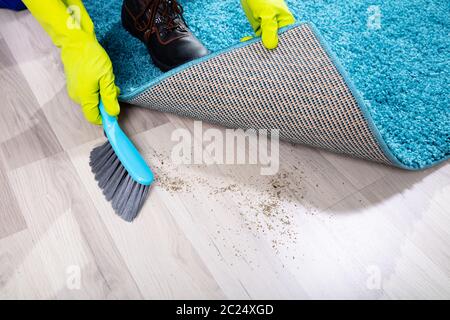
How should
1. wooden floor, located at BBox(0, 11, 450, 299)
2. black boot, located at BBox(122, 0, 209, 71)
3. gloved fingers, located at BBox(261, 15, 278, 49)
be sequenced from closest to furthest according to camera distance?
wooden floor, located at BBox(0, 11, 450, 299)
gloved fingers, located at BBox(261, 15, 278, 49)
black boot, located at BBox(122, 0, 209, 71)

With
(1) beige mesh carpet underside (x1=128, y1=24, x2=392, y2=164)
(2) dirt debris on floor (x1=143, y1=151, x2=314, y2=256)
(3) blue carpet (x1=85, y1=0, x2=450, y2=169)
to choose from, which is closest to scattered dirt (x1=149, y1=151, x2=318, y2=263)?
(2) dirt debris on floor (x1=143, y1=151, x2=314, y2=256)

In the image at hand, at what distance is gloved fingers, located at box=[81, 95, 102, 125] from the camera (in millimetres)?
824

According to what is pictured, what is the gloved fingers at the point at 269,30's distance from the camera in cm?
77

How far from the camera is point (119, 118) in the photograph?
0.91 metres

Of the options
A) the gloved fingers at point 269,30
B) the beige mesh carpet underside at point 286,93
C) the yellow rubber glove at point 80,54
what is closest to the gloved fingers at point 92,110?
the yellow rubber glove at point 80,54

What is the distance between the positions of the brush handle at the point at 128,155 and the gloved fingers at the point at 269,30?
1.14 feet

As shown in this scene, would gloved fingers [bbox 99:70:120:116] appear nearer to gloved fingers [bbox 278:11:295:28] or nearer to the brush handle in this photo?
the brush handle

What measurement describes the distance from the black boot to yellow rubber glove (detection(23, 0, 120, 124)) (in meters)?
0.17

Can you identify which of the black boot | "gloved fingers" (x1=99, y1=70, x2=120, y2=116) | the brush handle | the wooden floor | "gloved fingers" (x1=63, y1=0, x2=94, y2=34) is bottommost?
the wooden floor

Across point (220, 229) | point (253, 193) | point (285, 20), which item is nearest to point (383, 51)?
point (285, 20)

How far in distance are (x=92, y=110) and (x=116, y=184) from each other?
7.3 inches

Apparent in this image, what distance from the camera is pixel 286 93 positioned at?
762 mm
